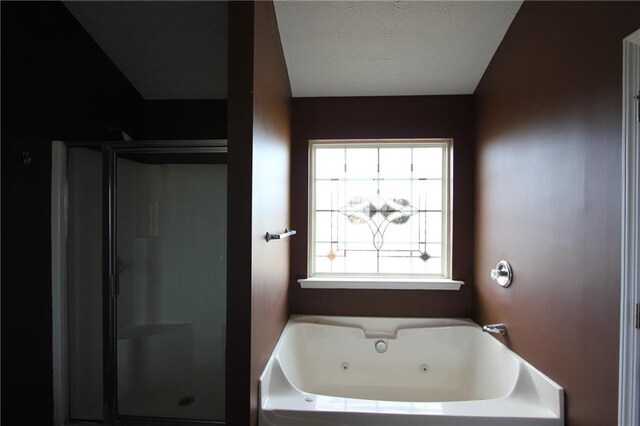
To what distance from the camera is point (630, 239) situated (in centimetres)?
88

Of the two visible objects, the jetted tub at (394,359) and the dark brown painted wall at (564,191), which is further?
the jetted tub at (394,359)

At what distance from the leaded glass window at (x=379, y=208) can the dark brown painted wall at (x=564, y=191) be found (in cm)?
47

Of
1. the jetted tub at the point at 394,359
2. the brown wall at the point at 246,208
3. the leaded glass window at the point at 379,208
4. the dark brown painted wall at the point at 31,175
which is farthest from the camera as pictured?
the leaded glass window at the point at 379,208

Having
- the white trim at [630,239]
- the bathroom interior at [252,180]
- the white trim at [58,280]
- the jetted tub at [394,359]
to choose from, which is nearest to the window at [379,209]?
the bathroom interior at [252,180]

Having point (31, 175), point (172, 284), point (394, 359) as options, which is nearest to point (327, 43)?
point (31, 175)

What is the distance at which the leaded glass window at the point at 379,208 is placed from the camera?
2.14 meters

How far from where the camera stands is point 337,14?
149cm

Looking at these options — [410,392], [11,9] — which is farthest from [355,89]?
[410,392]

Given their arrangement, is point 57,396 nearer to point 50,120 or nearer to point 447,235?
point 50,120

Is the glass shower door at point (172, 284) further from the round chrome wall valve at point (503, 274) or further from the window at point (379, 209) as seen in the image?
the round chrome wall valve at point (503, 274)

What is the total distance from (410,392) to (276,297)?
1113mm

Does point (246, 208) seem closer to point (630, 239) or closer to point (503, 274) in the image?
point (630, 239)

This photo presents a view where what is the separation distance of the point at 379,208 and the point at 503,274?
88 centimetres

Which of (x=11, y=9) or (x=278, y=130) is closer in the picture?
(x=11, y=9)
